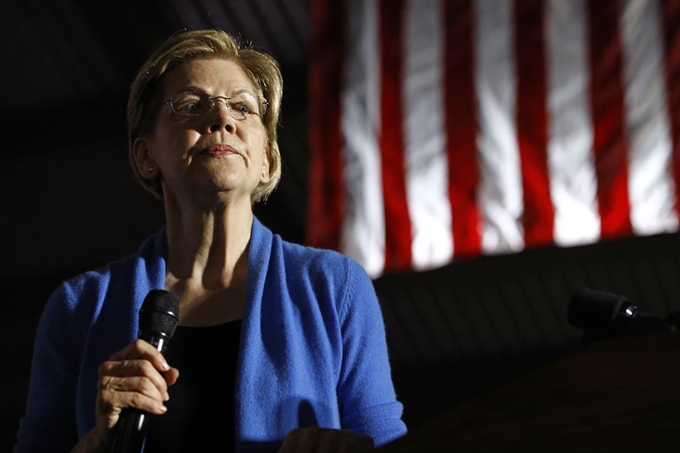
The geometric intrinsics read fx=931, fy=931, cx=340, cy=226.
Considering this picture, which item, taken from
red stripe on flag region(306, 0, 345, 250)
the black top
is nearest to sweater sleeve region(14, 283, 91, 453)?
the black top

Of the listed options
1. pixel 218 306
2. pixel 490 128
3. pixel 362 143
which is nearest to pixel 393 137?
pixel 362 143

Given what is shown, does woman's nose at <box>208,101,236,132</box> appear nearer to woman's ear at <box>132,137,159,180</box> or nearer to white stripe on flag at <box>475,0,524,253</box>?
woman's ear at <box>132,137,159,180</box>

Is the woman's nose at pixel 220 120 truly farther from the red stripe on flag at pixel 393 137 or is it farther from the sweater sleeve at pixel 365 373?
the red stripe on flag at pixel 393 137

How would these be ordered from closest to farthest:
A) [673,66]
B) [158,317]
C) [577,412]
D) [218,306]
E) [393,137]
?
[577,412] → [158,317] → [218,306] → [673,66] → [393,137]

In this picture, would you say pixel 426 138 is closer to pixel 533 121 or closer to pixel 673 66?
pixel 533 121

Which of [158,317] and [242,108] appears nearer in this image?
[158,317]

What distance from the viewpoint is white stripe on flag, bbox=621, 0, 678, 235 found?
196 centimetres

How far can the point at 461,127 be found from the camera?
6.79 feet

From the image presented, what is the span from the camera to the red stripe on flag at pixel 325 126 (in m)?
2.11

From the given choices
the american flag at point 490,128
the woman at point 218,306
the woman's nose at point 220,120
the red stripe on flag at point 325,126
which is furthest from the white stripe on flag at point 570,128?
the woman's nose at point 220,120

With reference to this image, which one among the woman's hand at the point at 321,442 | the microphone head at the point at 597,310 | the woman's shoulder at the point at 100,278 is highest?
the woman's shoulder at the point at 100,278

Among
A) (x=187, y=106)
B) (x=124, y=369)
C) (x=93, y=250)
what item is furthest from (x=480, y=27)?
(x=124, y=369)

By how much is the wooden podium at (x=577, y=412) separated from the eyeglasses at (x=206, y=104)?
81 cm

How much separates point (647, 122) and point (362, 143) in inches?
24.4
